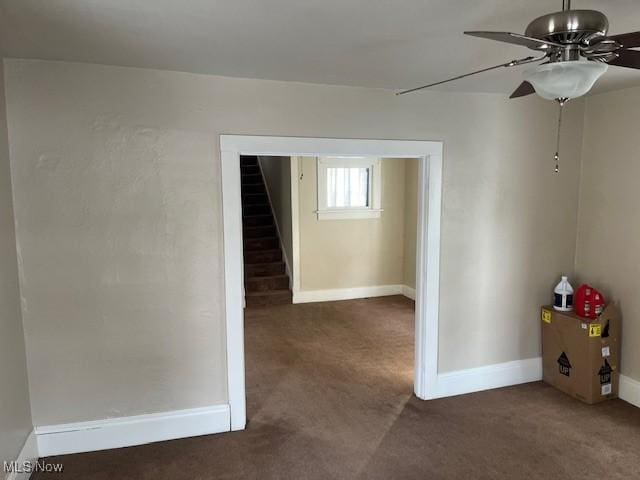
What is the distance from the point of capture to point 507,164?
332cm

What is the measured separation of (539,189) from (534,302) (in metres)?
0.87

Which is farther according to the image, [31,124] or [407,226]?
[407,226]

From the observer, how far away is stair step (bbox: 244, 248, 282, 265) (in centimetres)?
642

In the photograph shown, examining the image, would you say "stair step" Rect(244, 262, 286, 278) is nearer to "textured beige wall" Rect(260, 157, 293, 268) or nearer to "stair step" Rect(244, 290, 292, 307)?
"textured beige wall" Rect(260, 157, 293, 268)

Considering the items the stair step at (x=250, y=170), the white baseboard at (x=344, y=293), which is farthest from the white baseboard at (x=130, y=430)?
the stair step at (x=250, y=170)

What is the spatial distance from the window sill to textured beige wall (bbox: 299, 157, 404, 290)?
6 cm

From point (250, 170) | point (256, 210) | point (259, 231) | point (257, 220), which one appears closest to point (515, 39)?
point (259, 231)

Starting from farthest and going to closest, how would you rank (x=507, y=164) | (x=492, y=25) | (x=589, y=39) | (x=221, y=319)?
1. (x=507, y=164)
2. (x=221, y=319)
3. (x=492, y=25)
4. (x=589, y=39)

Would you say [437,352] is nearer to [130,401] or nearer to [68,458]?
[130,401]

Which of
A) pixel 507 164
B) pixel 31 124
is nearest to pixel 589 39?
pixel 507 164

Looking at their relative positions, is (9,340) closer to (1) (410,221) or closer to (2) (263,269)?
(2) (263,269)

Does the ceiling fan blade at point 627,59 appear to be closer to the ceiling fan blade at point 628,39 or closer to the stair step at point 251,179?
the ceiling fan blade at point 628,39

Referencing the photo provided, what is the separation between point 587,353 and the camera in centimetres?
316

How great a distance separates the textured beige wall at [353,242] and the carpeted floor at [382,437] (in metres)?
2.17
